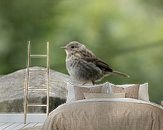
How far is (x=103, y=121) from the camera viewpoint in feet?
14.1

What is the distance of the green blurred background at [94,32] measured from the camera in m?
6.78

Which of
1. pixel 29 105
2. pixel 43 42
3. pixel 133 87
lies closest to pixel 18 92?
pixel 29 105

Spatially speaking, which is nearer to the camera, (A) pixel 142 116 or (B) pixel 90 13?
(A) pixel 142 116

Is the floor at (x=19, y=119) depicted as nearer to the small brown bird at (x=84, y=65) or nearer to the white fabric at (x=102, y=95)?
the small brown bird at (x=84, y=65)

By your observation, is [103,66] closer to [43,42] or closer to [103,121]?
[43,42]

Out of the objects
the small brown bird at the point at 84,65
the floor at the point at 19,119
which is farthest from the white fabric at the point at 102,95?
the floor at the point at 19,119

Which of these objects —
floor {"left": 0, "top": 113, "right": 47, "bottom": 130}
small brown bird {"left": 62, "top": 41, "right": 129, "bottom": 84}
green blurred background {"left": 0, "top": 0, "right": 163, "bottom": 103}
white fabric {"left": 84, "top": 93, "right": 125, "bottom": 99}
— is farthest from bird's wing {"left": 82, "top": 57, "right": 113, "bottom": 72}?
white fabric {"left": 84, "top": 93, "right": 125, "bottom": 99}

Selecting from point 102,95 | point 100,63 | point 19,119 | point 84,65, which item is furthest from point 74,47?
point 102,95

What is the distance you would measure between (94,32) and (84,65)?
0.69 metres

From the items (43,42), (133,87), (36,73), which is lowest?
(133,87)

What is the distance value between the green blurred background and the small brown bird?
0.41 feet

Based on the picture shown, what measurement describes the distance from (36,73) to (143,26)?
7.10ft

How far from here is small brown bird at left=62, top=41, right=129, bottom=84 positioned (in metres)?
6.56

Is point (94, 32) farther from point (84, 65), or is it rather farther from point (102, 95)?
point (102, 95)
